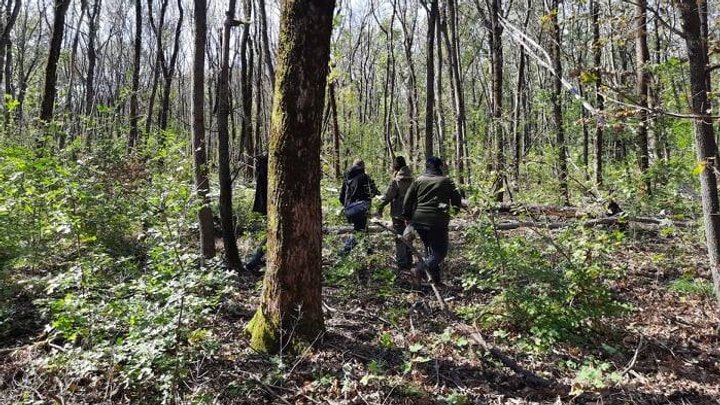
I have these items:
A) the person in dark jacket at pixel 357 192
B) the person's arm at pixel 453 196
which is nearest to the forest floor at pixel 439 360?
the person's arm at pixel 453 196

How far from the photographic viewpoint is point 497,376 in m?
4.35

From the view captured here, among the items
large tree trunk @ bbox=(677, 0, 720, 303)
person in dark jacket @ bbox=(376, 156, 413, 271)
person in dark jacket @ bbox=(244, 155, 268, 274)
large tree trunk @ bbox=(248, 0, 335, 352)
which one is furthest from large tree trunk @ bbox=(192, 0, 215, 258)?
large tree trunk @ bbox=(677, 0, 720, 303)

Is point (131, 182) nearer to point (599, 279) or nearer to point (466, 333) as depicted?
point (466, 333)

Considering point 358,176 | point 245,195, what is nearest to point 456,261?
point 358,176

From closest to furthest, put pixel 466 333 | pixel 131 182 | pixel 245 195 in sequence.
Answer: pixel 466 333 < pixel 131 182 < pixel 245 195

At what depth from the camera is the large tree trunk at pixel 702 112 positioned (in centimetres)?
411

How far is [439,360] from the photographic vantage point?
14.9 ft

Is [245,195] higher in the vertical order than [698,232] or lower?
higher

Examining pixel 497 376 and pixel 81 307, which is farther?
pixel 497 376

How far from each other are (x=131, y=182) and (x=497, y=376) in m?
6.24

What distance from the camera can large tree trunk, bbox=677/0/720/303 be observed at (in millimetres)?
4109

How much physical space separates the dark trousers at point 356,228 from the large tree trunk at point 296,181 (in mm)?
2797

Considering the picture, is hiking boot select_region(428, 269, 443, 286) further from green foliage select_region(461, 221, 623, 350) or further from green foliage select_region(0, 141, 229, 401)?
green foliage select_region(0, 141, 229, 401)

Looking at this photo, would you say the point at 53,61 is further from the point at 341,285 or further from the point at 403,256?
the point at 403,256
